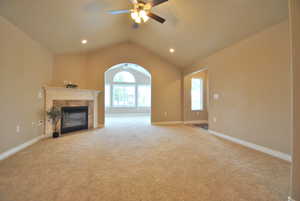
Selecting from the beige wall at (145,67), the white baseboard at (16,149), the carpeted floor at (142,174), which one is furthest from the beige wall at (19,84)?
the beige wall at (145,67)

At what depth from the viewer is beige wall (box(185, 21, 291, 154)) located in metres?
2.41

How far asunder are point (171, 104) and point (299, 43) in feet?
15.9

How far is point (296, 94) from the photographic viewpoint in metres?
1.20

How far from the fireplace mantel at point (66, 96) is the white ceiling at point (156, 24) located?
1.27m

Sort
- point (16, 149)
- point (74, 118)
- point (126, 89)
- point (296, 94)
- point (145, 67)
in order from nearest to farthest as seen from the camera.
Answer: point (296, 94)
point (16, 149)
point (74, 118)
point (145, 67)
point (126, 89)

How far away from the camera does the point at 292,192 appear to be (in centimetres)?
124

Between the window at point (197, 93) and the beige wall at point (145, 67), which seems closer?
the beige wall at point (145, 67)

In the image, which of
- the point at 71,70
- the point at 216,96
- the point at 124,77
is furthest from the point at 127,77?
the point at 216,96

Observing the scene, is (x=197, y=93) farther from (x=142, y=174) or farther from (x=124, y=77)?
(x=124, y=77)

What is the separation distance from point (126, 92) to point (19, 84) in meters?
6.93

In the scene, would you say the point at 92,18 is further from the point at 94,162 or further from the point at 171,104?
the point at 171,104

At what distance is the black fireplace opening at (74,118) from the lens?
4133 mm

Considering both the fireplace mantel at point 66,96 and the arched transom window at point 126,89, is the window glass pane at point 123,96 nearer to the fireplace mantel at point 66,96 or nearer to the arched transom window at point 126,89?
the arched transom window at point 126,89

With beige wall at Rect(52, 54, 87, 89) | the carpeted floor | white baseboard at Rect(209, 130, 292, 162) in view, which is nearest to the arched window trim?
beige wall at Rect(52, 54, 87, 89)
